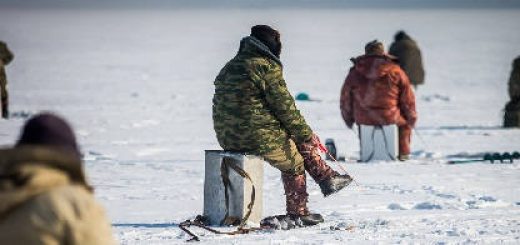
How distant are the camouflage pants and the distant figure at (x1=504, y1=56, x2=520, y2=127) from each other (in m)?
8.70

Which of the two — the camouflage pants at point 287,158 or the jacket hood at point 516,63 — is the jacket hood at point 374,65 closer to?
the jacket hood at point 516,63

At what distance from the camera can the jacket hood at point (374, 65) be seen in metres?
12.4

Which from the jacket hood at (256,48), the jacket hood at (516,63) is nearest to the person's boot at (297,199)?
the jacket hood at (256,48)

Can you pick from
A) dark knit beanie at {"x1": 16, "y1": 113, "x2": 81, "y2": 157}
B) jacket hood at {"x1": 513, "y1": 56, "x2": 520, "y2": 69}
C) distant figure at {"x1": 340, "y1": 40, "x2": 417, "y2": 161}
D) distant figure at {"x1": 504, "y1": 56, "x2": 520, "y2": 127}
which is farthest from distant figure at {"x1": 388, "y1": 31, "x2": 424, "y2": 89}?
dark knit beanie at {"x1": 16, "y1": 113, "x2": 81, "y2": 157}

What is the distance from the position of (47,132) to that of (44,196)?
7.0 inches

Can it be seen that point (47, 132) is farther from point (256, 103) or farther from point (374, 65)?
point (374, 65)

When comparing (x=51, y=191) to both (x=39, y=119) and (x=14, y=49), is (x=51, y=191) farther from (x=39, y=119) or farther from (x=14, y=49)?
(x=14, y=49)

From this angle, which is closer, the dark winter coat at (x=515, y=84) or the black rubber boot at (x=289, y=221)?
the black rubber boot at (x=289, y=221)

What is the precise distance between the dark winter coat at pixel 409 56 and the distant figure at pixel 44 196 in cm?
1888

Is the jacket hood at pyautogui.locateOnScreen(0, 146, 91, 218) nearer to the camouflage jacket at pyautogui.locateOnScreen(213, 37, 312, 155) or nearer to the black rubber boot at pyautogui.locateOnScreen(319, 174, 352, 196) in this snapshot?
the camouflage jacket at pyautogui.locateOnScreen(213, 37, 312, 155)

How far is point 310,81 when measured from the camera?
28312 mm

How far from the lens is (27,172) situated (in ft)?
11.2

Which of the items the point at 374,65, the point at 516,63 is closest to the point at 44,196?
the point at 374,65

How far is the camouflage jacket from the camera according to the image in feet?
25.8
